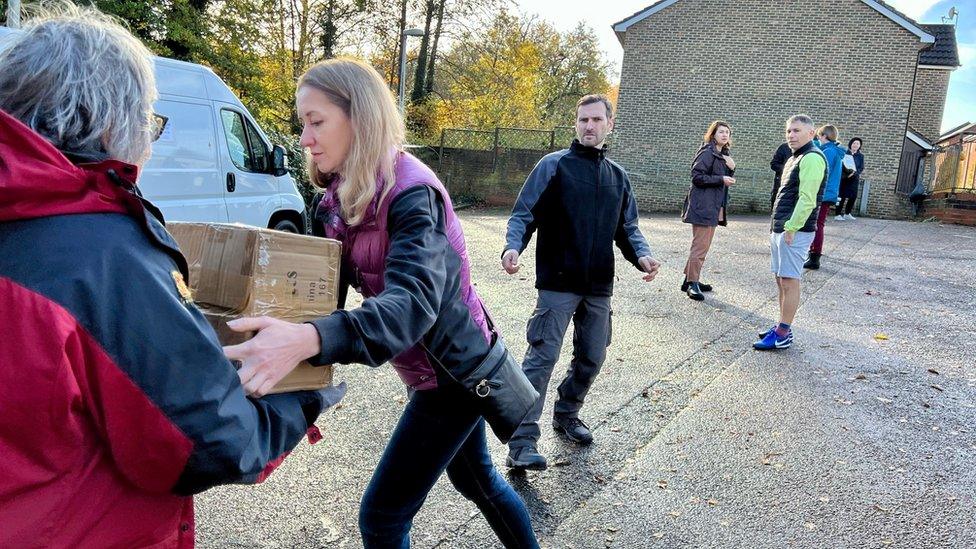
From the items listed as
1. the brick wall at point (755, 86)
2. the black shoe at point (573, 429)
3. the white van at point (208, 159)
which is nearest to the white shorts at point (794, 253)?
the black shoe at point (573, 429)

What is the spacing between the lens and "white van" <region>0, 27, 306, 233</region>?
732 centimetres

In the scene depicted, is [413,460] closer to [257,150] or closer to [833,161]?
[257,150]

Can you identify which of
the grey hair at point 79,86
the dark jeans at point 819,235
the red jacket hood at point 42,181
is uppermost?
the grey hair at point 79,86

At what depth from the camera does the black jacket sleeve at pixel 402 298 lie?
59.7 inches

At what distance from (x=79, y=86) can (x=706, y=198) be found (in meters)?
8.28

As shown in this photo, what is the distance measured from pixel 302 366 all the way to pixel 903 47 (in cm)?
2275

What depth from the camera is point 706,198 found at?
8711mm

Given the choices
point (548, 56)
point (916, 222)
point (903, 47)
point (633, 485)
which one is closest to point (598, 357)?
point (633, 485)

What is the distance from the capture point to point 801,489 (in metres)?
3.74

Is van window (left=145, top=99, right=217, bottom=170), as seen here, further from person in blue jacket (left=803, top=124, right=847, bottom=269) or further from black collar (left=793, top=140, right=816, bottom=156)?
person in blue jacket (left=803, top=124, right=847, bottom=269)

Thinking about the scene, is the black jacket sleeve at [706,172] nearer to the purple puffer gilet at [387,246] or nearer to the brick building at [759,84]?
the purple puffer gilet at [387,246]

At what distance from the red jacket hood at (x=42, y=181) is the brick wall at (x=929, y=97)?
35160 mm

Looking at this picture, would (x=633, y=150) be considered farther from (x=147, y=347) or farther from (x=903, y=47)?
(x=147, y=347)

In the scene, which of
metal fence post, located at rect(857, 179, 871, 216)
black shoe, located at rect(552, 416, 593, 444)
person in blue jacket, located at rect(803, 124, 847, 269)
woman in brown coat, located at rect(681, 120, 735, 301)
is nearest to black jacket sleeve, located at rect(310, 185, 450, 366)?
black shoe, located at rect(552, 416, 593, 444)
